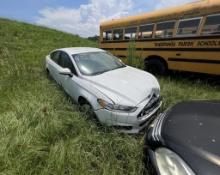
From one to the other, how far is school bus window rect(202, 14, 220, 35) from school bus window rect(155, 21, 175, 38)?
3.57ft

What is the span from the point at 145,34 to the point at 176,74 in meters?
1.79

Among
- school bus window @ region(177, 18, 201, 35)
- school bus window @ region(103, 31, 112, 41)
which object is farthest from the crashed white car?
school bus window @ region(103, 31, 112, 41)

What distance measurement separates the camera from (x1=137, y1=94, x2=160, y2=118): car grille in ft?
11.5

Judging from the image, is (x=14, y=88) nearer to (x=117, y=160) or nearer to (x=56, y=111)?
(x=56, y=111)

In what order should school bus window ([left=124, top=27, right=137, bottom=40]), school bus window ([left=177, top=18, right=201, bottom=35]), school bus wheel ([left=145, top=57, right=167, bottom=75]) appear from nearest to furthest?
school bus window ([left=177, top=18, right=201, bottom=35])
school bus wheel ([left=145, top=57, right=167, bottom=75])
school bus window ([left=124, top=27, right=137, bottom=40])

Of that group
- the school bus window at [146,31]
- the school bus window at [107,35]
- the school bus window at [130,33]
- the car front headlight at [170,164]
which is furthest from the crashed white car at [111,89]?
the school bus window at [107,35]

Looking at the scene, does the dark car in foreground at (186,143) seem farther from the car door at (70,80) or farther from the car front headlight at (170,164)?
the car door at (70,80)

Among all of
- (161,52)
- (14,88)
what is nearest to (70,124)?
(14,88)

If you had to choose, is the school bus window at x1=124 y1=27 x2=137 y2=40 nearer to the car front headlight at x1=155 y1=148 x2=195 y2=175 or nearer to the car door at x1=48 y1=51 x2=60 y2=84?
the car door at x1=48 y1=51 x2=60 y2=84

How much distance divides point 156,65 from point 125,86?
3841 millimetres

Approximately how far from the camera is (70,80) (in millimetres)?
4598

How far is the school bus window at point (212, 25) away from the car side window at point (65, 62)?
3.71m

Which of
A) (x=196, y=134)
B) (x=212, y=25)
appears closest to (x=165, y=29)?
(x=212, y=25)

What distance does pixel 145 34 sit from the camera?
24.9 feet
